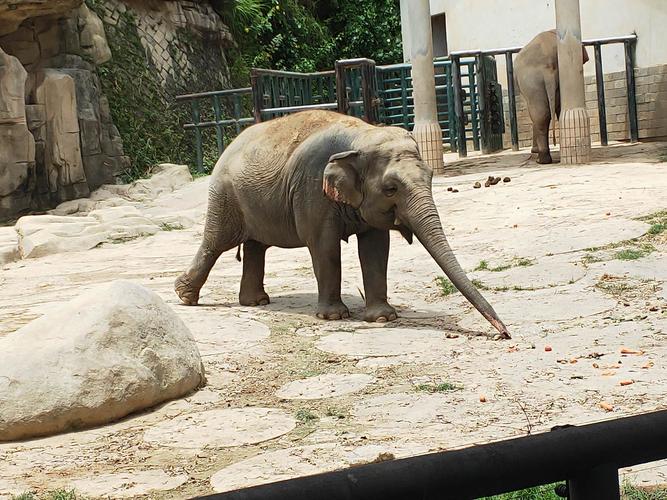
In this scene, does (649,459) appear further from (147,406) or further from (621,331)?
(621,331)

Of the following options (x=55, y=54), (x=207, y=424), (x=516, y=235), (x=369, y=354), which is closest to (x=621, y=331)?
(x=369, y=354)

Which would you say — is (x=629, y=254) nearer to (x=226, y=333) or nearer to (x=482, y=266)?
(x=482, y=266)

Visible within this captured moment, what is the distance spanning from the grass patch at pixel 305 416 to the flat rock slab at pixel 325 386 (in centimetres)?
26

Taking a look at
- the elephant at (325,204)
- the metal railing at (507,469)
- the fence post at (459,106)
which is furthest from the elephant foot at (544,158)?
the metal railing at (507,469)

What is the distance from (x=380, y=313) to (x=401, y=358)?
1.03 m

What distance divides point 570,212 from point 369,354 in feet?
13.3

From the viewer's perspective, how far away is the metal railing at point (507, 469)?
117 centimetres

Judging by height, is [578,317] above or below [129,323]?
below

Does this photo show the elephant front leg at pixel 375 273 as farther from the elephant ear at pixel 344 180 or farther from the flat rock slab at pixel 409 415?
the flat rock slab at pixel 409 415

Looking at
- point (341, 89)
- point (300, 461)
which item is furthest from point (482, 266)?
point (341, 89)

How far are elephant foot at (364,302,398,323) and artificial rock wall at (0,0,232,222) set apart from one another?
8089 millimetres

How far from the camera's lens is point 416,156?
621 cm

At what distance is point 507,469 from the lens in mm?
1222

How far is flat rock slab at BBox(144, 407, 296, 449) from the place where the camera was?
406 centimetres
